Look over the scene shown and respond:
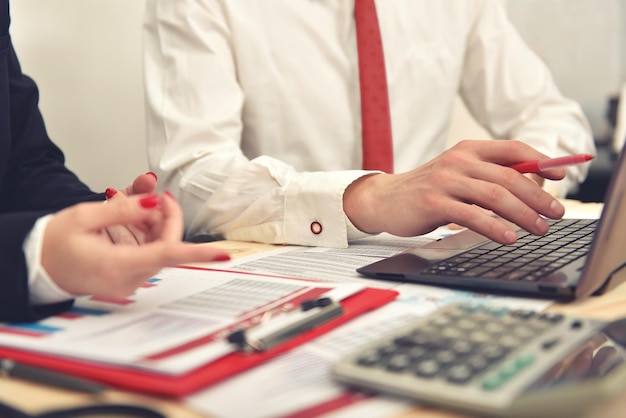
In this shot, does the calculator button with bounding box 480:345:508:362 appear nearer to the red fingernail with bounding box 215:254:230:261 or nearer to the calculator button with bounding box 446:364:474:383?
the calculator button with bounding box 446:364:474:383

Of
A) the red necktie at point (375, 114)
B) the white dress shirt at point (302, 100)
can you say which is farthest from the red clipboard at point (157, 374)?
the red necktie at point (375, 114)

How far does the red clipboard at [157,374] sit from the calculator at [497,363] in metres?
0.06

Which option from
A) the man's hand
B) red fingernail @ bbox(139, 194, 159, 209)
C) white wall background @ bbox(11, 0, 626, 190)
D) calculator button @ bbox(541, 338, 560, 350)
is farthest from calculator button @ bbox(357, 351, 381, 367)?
white wall background @ bbox(11, 0, 626, 190)

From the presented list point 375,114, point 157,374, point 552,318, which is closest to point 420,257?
point 552,318

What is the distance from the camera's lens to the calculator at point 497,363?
349 millimetres

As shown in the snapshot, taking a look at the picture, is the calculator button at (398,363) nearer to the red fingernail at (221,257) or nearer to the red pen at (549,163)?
the red fingernail at (221,257)

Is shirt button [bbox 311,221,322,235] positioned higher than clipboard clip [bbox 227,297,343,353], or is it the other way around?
clipboard clip [bbox 227,297,343,353]

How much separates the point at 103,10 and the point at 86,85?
16 cm

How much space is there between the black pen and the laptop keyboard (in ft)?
1.12

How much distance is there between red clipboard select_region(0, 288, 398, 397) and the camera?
0.40 metres

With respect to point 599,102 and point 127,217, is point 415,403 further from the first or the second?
point 599,102

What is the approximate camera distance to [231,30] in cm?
126

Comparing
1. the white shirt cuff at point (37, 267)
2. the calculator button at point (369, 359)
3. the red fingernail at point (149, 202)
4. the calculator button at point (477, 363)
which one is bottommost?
the calculator button at point (369, 359)

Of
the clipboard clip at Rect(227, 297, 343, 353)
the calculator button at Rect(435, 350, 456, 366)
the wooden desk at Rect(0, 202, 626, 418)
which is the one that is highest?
the calculator button at Rect(435, 350, 456, 366)
